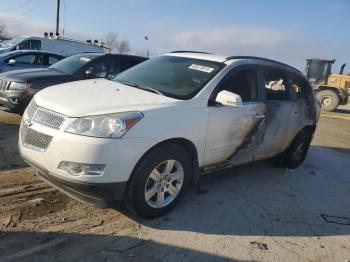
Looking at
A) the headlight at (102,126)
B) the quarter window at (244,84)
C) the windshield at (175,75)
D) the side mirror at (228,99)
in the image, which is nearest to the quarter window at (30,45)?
the windshield at (175,75)

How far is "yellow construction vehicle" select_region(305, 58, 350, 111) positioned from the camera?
2081 cm

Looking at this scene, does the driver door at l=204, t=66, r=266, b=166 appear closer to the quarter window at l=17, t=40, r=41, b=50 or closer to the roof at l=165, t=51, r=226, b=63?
the roof at l=165, t=51, r=226, b=63

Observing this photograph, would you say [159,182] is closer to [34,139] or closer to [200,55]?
[34,139]

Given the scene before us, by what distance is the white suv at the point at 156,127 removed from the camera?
12.6 feet

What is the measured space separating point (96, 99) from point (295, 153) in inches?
155

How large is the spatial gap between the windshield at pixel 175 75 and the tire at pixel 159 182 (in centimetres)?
72

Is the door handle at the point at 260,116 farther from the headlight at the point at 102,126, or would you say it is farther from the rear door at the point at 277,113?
the headlight at the point at 102,126

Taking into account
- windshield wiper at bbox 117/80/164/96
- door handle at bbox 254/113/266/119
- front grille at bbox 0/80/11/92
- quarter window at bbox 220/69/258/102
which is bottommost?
front grille at bbox 0/80/11/92

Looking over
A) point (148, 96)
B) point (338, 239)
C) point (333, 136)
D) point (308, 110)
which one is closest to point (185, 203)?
point (148, 96)

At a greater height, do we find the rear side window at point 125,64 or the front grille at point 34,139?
the rear side window at point 125,64

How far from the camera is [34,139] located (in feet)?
13.6

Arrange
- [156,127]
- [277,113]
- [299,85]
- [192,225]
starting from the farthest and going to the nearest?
[299,85] < [277,113] < [192,225] < [156,127]

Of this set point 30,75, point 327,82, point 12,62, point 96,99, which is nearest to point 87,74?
point 30,75

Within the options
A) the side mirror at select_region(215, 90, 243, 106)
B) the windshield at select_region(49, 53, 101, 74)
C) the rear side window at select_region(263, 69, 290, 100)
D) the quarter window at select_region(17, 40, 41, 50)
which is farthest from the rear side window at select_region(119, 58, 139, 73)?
the quarter window at select_region(17, 40, 41, 50)
